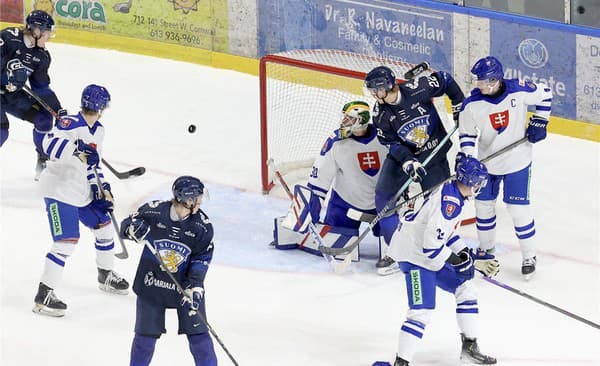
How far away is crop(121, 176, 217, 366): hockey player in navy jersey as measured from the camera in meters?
5.86

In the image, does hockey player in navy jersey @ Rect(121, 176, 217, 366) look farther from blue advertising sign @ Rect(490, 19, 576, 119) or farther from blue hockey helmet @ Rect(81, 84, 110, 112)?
blue advertising sign @ Rect(490, 19, 576, 119)

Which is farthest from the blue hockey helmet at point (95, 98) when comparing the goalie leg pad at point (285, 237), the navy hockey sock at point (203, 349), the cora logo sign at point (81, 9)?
the cora logo sign at point (81, 9)

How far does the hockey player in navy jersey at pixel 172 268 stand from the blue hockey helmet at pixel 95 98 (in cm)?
125

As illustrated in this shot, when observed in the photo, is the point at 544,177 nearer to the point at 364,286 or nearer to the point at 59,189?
the point at 364,286

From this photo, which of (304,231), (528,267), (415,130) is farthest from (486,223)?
(304,231)

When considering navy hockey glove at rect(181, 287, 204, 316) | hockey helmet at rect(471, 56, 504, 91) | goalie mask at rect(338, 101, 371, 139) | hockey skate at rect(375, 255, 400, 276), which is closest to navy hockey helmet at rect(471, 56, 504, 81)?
hockey helmet at rect(471, 56, 504, 91)

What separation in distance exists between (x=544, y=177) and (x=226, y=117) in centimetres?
255

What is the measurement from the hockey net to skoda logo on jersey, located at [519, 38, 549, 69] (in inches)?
44.6

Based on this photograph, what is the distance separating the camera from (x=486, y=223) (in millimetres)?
7801

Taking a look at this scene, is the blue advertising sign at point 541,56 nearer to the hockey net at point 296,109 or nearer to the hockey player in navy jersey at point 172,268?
the hockey net at point 296,109

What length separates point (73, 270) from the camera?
310 inches

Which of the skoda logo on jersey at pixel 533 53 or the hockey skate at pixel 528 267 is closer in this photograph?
the hockey skate at pixel 528 267

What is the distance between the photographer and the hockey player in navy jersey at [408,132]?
7523mm

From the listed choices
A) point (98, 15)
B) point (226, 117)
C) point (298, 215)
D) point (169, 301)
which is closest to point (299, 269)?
point (298, 215)
